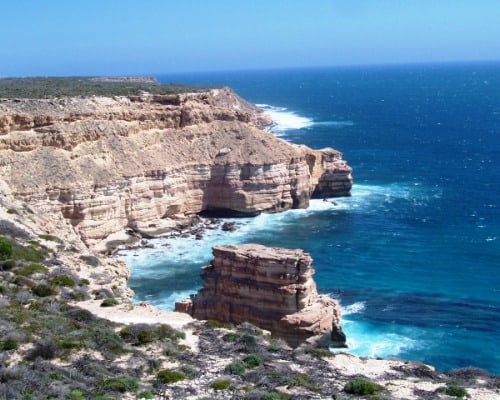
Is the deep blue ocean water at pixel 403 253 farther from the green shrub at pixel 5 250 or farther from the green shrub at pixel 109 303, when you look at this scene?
the green shrub at pixel 109 303

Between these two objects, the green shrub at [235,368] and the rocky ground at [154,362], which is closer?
the rocky ground at [154,362]

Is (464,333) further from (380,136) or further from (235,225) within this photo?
(380,136)

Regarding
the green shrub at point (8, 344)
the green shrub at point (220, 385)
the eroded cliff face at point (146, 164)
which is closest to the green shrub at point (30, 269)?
the green shrub at point (8, 344)

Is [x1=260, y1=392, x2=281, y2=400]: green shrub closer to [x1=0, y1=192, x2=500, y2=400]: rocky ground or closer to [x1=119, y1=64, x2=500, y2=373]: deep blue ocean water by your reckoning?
[x1=0, y1=192, x2=500, y2=400]: rocky ground

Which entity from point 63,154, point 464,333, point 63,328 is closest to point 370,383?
point 63,328

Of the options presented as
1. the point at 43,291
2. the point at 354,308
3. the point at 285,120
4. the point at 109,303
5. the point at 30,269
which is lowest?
the point at 354,308

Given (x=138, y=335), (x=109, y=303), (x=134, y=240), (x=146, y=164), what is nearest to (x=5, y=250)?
(x=109, y=303)

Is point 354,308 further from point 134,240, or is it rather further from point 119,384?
point 119,384
